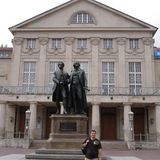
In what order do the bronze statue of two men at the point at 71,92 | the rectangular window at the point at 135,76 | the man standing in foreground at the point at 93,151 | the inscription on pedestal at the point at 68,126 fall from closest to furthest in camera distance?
1. the man standing in foreground at the point at 93,151
2. the inscription on pedestal at the point at 68,126
3. the bronze statue of two men at the point at 71,92
4. the rectangular window at the point at 135,76

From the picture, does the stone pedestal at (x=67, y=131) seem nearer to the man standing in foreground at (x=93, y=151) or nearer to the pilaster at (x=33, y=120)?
the man standing in foreground at (x=93, y=151)

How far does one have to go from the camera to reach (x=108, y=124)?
3288 centimetres

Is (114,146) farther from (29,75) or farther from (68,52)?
(29,75)

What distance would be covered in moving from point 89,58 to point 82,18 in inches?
200

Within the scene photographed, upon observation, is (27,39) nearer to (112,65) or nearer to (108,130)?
(112,65)

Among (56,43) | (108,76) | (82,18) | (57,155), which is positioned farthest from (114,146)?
(82,18)

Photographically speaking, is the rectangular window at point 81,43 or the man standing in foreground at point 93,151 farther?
the rectangular window at point 81,43

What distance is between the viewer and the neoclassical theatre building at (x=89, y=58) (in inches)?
1275

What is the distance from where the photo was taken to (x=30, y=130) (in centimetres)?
2802

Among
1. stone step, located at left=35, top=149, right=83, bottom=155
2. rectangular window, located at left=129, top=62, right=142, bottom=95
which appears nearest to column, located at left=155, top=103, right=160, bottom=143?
rectangular window, located at left=129, top=62, right=142, bottom=95

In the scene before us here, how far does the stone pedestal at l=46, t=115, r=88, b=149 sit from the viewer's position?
11.4 metres

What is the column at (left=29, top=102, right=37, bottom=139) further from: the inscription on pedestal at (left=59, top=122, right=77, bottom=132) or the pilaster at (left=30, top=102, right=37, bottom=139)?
the inscription on pedestal at (left=59, top=122, right=77, bottom=132)

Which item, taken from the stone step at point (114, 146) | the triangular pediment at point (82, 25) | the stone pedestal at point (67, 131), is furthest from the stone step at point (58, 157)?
the triangular pediment at point (82, 25)

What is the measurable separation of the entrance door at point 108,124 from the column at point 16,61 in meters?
10.5
